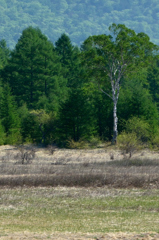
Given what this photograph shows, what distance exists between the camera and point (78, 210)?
1752 centimetres

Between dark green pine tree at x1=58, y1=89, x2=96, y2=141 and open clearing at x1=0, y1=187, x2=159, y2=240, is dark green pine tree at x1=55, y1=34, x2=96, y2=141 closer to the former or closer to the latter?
dark green pine tree at x1=58, y1=89, x2=96, y2=141


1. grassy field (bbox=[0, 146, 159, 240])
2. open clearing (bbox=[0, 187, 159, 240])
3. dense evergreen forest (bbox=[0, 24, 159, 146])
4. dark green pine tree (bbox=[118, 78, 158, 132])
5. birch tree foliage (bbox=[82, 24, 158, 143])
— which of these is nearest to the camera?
open clearing (bbox=[0, 187, 159, 240])

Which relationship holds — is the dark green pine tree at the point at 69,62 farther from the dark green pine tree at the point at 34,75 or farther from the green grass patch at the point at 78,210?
the green grass patch at the point at 78,210

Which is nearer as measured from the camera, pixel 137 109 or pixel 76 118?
pixel 76 118

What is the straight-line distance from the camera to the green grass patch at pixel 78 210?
14414mm

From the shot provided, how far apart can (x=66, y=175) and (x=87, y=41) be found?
90.3 ft

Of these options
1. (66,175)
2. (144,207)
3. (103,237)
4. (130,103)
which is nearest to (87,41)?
(130,103)

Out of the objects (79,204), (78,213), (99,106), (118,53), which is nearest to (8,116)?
(99,106)

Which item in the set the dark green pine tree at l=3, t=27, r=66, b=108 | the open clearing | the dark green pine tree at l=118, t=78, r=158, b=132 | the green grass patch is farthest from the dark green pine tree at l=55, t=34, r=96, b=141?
the green grass patch

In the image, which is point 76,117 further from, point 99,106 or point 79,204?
point 79,204

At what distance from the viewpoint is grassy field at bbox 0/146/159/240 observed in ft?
44.6

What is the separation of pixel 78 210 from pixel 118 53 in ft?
112

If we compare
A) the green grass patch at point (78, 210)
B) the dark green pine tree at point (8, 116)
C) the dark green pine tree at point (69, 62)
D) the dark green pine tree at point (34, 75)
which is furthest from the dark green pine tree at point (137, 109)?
the green grass patch at point (78, 210)

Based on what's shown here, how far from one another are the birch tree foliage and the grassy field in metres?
21.3
